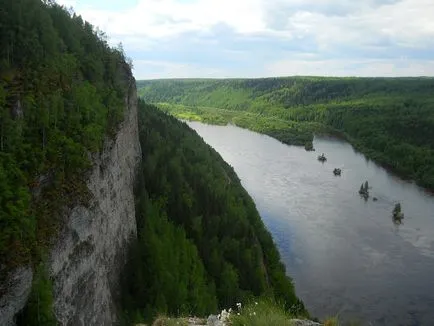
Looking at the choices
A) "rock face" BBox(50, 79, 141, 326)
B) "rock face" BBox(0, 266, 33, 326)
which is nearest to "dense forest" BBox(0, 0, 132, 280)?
"rock face" BBox(0, 266, 33, 326)

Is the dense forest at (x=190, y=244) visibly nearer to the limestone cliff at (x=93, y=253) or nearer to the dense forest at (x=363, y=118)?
the limestone cliff at (x=93, y=253)

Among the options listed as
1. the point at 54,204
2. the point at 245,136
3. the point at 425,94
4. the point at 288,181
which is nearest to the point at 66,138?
the point at 54,204

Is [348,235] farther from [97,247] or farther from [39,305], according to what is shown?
[39,305]

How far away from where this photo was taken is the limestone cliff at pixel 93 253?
1491 cm

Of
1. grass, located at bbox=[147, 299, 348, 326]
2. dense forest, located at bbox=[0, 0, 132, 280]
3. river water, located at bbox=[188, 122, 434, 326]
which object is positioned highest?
dense forest, located at bbox=[0, 0, 132, 280]

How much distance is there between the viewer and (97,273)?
19000 mm

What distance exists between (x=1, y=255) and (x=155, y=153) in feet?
86.8

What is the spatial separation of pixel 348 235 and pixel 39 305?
148 feet

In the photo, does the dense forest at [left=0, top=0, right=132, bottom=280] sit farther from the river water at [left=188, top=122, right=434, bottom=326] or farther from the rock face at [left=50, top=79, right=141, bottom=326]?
the river water at [left=188, top=122, right=434, bottom=326]

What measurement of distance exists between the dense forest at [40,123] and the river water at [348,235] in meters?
12.1

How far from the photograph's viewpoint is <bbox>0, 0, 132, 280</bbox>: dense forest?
13.8 metres

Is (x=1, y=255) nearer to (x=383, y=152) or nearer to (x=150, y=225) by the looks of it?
(x=150, y=225)

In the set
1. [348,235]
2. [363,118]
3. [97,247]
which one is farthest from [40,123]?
[363,118]

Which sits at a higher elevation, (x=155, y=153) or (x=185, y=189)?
(x=155, y=153)
